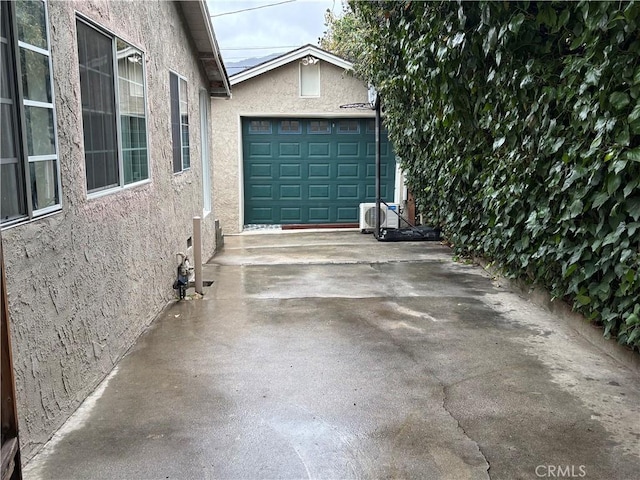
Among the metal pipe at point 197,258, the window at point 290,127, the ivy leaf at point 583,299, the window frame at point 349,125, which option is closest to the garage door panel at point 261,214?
the window at point 290,127

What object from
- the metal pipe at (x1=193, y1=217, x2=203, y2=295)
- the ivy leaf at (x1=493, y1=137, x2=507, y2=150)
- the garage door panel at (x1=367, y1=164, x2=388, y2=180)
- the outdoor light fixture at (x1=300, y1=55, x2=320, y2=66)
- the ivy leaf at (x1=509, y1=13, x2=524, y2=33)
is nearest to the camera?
the ivy leaf at (x1=509, y1=13, x2=524, y2=33)

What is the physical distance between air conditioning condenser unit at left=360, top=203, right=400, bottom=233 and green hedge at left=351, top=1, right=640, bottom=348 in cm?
449

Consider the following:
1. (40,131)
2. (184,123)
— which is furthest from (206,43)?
(40,131)

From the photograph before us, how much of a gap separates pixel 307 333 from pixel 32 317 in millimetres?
2549

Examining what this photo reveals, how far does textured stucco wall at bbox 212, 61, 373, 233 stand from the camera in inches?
476

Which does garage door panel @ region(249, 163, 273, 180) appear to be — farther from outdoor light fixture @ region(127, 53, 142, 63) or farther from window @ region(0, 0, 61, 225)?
window @ region(0, 0, 61, 225)

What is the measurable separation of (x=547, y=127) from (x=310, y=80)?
8400 mm

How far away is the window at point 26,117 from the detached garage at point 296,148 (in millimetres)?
9018

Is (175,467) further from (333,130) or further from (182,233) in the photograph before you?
(333,130)

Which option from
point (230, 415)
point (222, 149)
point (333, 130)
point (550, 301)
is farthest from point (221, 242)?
point (230, 415)

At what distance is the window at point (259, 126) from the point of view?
1230 cm

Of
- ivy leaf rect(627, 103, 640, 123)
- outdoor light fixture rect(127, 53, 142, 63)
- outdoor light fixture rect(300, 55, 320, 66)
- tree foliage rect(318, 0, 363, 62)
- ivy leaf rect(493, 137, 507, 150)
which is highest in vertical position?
tree foliage rect(318, 0, 363, 62)

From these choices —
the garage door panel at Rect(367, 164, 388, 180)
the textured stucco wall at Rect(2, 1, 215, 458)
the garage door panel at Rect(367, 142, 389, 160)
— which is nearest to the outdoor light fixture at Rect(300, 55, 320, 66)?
the garage door panel at Rect(367, 142, 389, 160)

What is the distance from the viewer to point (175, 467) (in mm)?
2828
